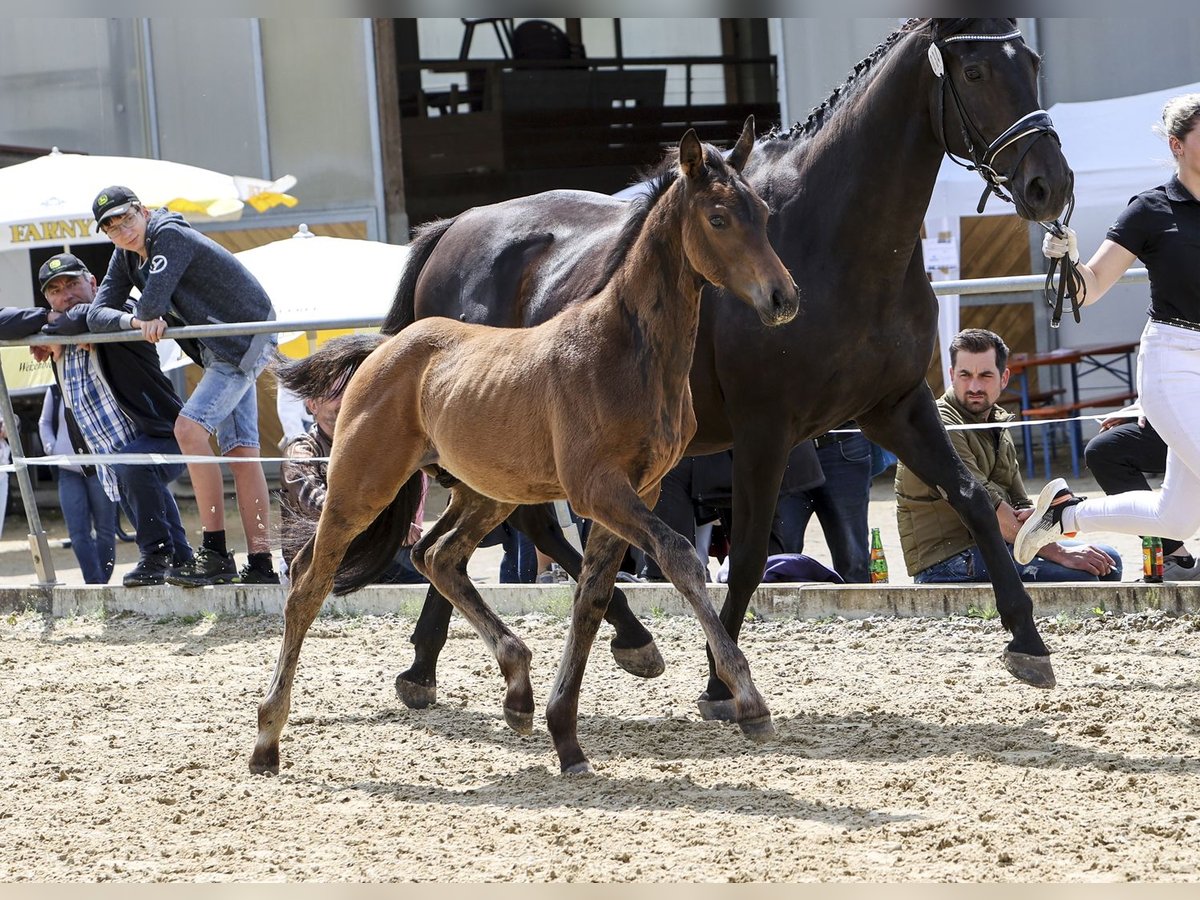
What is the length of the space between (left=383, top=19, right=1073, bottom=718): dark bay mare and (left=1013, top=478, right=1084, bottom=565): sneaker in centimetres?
64

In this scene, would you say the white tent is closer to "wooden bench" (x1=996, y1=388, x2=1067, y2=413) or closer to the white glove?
"wooden bench" (x1=996, y1=388, x2=1067, y2=413)

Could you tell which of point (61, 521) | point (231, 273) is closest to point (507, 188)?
point (61, 521)

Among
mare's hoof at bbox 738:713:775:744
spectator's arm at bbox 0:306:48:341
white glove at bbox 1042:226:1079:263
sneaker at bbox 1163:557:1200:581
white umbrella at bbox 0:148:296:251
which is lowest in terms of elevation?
sneaker at bbox 1163:557:1200:581

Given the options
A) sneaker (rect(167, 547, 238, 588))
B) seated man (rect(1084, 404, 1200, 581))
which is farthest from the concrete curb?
seated man (rect(1084, 404, 1200, 581))

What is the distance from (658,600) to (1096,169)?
23.8ft

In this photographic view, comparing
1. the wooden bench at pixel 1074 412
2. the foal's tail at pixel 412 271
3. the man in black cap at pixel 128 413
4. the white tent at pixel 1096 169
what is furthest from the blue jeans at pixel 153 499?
the wooden bench at pixel 1074 412

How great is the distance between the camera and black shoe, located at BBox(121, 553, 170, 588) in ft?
27.0

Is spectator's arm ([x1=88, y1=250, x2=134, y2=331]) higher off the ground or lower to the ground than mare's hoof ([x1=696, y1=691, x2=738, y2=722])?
higher

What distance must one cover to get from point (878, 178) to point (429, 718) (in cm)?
251

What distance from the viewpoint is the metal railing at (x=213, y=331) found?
21.5 ft

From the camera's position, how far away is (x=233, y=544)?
39.2ft

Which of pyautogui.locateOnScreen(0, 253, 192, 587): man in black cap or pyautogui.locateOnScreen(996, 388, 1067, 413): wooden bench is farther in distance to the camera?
pyautogui.locateOnScreen(996, 388, 1067, 413): wooden bench

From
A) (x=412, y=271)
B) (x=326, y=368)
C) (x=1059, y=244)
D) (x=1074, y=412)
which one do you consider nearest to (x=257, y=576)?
(x=412, y=271)

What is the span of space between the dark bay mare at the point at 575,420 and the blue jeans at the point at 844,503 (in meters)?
2.63
